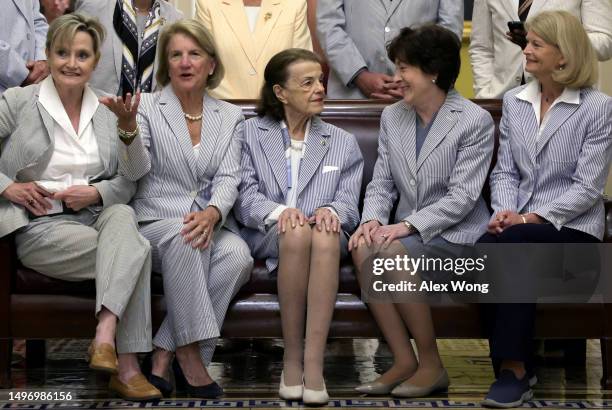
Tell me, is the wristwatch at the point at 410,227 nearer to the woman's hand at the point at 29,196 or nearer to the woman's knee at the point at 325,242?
the woman's knee at the point at 325,242

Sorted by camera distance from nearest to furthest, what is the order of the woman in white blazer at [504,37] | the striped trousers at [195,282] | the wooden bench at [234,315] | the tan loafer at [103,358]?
the tan loafer at [103,358] < the striped trousers at [195,282] < the wooden bench at [234,315] < the woman in white blazer at [504,37]

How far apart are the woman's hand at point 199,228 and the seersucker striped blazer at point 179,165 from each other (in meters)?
0.13

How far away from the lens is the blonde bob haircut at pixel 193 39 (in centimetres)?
409

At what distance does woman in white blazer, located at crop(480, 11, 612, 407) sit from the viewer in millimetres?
3859

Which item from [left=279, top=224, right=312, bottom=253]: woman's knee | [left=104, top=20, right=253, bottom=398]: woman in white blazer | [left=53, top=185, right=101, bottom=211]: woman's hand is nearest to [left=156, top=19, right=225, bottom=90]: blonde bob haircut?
[left=104, top=20, right=253, bottom=398]: woman in white blazer

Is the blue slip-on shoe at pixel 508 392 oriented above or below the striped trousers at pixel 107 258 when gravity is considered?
below

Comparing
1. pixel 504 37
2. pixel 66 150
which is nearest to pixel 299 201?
pixel 66 150

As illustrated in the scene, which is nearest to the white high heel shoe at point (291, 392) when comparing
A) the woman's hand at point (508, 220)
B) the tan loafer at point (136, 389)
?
the tan loafer at point (136, 389)

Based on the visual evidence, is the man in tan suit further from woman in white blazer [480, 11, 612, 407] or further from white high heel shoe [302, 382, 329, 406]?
white high heel shoe [302, 382, 329, 406]

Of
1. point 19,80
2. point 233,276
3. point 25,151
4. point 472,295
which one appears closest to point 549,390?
point 472,295

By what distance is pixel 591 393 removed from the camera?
3812mm

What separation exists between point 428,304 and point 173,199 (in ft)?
3.17

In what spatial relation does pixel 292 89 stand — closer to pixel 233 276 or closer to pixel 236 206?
pixel 236 206

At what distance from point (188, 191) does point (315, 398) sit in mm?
916
